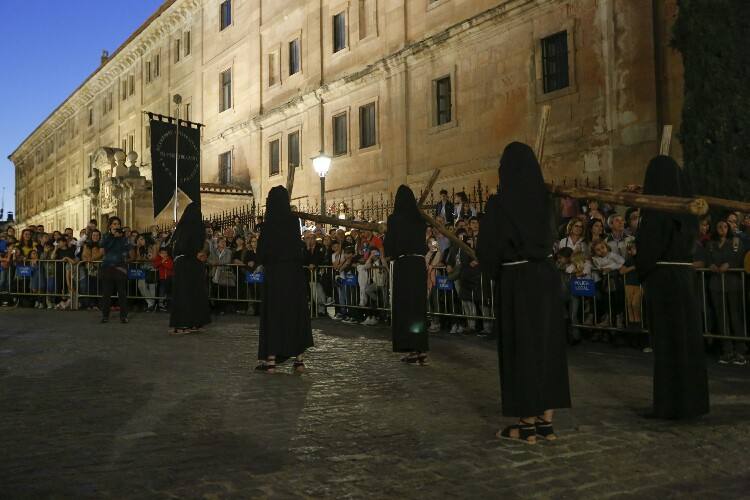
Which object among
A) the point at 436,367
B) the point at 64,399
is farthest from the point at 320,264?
the point at 64,399

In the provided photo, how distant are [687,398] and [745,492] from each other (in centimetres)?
179

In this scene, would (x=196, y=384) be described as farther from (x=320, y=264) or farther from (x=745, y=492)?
(x=320, y=264)

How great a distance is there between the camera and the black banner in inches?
926

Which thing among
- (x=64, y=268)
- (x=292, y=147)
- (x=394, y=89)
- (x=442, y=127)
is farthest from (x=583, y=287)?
(x=292, y=147)

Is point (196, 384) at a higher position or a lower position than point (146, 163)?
lower

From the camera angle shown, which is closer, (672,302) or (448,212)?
(672,302)

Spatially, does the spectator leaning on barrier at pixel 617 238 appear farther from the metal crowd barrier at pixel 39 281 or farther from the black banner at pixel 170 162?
the black banner at pixel 170 162

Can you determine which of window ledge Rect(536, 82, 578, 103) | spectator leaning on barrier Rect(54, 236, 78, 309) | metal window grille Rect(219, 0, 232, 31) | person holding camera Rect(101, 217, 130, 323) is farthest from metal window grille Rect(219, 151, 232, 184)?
person holding camera Rect(101, 217, 130, 323)

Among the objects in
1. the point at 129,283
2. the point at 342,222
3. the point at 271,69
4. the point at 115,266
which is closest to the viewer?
the point at 342,222

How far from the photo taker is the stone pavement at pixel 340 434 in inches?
162

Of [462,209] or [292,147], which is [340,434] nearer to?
[462,209]

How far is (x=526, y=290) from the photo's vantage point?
5.22m

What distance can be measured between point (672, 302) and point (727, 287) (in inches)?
159

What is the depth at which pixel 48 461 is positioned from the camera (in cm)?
460
